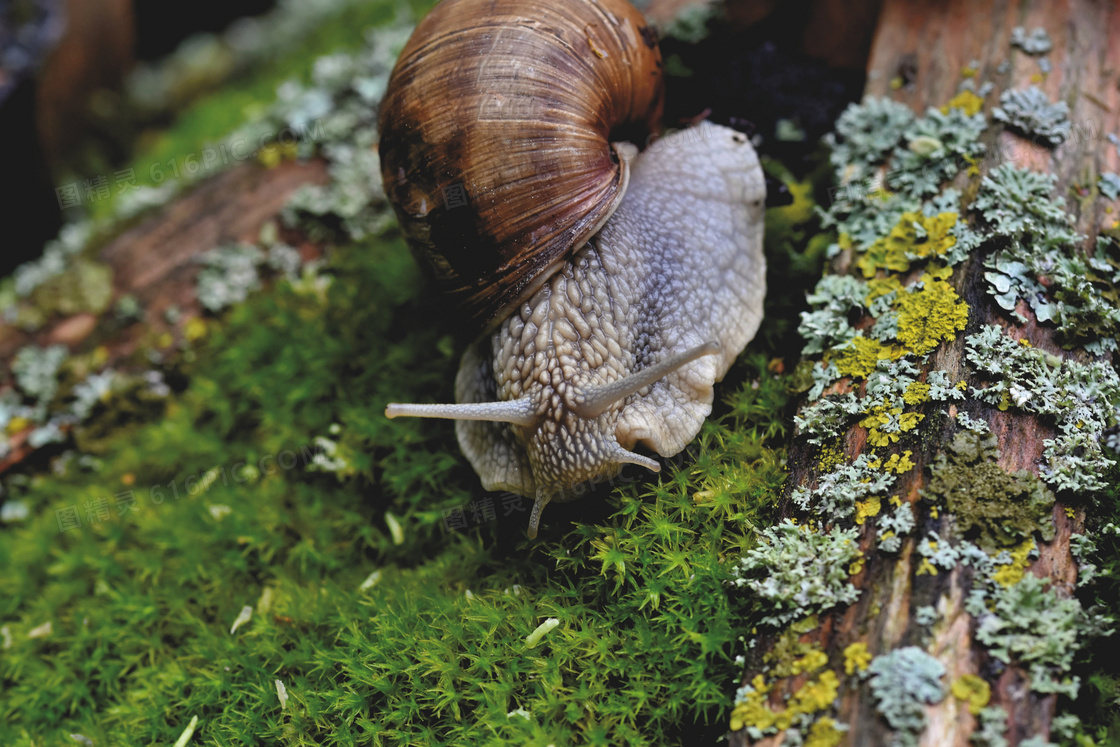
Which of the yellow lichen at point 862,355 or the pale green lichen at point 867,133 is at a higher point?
the pale green lichen at point 867,133

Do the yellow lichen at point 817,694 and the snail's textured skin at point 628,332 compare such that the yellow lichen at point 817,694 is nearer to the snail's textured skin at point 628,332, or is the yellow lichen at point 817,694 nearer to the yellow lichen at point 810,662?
the yellow lichen at point 810,662

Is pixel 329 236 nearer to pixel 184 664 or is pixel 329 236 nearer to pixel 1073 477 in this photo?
pixel 184 664

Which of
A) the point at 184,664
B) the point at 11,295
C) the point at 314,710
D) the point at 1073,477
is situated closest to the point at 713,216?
the point at 1073,477

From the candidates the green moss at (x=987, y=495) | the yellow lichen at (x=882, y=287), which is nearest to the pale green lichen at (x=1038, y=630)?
the green moss at (x=987, y=495)

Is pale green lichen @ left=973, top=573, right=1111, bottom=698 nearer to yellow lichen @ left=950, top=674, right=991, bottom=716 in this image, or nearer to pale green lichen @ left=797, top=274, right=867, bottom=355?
yellow lichen @ left=950, top=674, right=991, bottom=716

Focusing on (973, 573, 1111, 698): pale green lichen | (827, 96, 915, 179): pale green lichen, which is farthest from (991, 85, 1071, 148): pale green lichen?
(973, 573, 1111, 698): pale green lichen

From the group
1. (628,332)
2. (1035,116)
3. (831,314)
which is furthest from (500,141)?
(1035,116)
